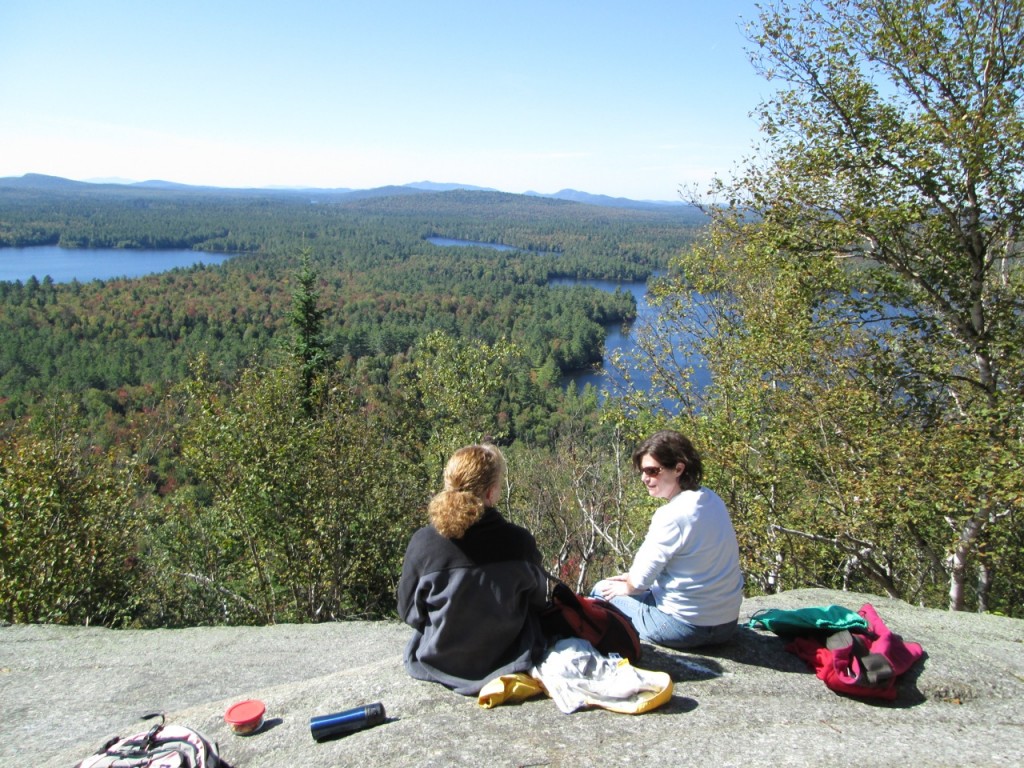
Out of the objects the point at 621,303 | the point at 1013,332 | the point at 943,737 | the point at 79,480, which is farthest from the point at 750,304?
the point at 621,303

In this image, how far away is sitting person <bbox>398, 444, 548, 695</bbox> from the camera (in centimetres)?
403

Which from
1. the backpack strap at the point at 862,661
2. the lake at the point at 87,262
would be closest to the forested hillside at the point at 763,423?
the backpack strap at the point at 862,661

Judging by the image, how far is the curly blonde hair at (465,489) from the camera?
3929 millimetres

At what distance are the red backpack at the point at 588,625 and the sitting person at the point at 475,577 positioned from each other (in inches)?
6.2

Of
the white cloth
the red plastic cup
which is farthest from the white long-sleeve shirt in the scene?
the red plastic cup

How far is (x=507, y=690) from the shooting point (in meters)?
4.09

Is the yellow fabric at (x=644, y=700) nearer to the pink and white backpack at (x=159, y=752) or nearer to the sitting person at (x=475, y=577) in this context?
the sitting person at (x=475, y=577)

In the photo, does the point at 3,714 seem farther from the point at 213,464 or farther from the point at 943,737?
the point at 213,464

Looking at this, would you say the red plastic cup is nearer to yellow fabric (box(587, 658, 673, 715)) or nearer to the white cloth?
the white cloth

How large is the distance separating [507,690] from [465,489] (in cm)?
130

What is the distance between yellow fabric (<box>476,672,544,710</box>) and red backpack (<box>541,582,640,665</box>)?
0.30 metres

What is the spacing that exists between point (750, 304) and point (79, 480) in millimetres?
13873

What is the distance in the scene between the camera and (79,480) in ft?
41.8

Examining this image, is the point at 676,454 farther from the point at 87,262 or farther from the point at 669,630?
the point at 87,262
